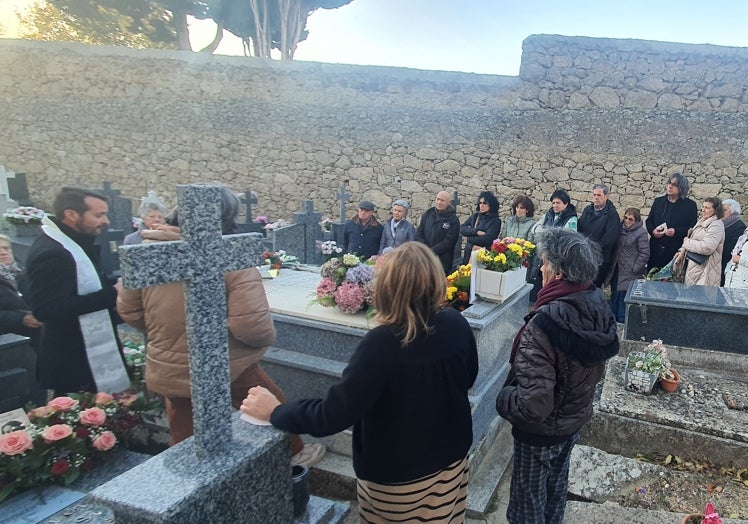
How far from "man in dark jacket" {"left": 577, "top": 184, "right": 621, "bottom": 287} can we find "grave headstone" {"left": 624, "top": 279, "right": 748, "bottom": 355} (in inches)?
55.3

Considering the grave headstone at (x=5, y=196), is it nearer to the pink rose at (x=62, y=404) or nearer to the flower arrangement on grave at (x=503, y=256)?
the pink rose at (x=62, y=404)

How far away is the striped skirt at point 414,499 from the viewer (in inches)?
73.7

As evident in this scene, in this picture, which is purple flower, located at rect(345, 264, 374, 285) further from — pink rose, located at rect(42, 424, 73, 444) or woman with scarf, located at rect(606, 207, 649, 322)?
woman with scarf, located at rect(606, 207, 649, 322)

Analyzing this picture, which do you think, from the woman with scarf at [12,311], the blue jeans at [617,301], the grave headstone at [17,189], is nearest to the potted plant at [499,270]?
the blue jeans at [617,301]

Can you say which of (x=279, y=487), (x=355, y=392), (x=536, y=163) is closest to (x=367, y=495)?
(x=279, y=487)

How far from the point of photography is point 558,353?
2.22 m

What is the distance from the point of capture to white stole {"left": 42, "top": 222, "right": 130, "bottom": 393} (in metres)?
2.68

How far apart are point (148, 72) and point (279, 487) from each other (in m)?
13.4

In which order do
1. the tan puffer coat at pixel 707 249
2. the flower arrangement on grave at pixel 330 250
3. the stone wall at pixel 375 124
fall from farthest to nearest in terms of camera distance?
the stone wall at pixel 375 124 < the flower arrangement on grave at pixel 330 250 < the tan puffer coat at pixel 707 249

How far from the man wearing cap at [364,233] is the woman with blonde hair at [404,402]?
4.92 meters

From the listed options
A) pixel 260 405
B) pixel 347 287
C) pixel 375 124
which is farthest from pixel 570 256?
pixel 375 124

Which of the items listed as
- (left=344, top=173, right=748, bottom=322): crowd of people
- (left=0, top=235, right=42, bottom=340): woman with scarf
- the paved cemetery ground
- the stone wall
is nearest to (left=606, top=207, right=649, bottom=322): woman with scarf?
(left=344, top=173, right=748, bottom=322): crowd of people

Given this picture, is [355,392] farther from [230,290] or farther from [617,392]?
[617,392]

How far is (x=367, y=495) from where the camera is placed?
1.96m
